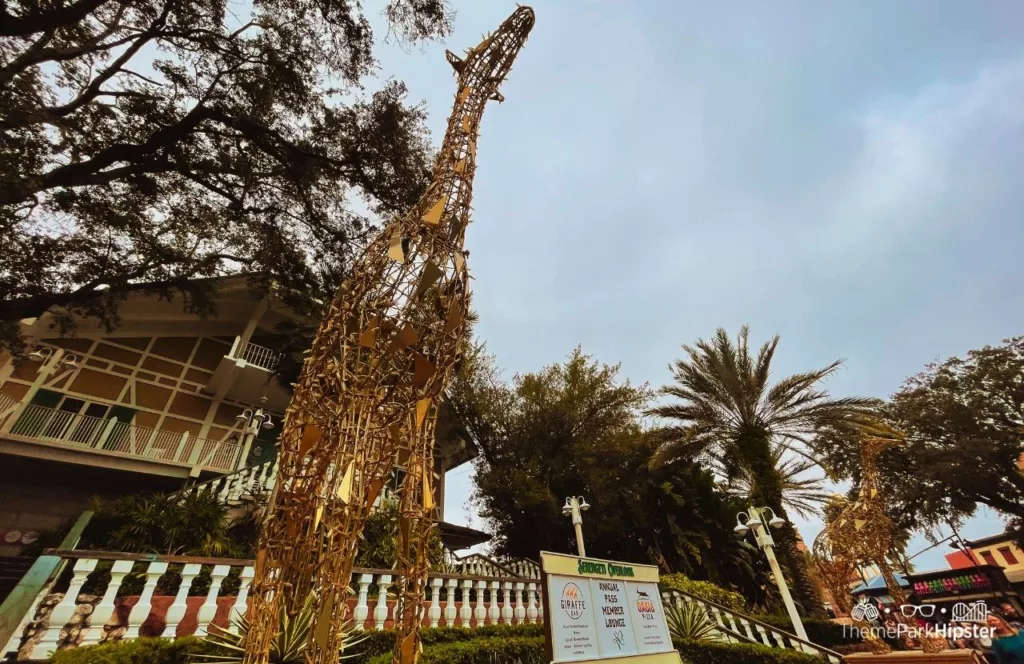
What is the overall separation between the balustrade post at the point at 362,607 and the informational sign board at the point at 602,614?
7.35 ft

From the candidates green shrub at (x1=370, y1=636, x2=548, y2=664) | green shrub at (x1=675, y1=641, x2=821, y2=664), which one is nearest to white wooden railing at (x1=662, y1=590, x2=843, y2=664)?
green shrub at (x1=675, y1=641, x2=821, y2=664)

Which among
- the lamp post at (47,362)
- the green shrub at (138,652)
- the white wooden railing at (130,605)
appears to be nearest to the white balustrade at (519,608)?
the white wooden railing at (130,605)

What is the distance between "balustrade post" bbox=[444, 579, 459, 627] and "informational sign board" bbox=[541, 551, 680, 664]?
260 centimetres

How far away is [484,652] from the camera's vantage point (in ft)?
16.0

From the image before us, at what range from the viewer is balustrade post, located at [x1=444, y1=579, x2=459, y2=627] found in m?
5.86

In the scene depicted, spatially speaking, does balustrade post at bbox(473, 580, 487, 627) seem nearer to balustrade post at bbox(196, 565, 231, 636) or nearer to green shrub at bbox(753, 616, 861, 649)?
balustrade post at bbox(196, 565, 231, 636)

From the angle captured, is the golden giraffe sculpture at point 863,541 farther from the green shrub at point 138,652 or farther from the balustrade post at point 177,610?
the balustrade post at point 177,610

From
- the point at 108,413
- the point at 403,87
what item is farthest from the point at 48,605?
the point at 108,413

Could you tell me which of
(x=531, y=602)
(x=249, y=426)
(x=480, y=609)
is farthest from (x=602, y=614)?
(x=249, y=426)

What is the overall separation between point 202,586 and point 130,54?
22.5ft

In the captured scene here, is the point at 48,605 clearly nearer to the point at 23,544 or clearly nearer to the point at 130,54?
the point at 130,54

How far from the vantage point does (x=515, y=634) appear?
6.19 m

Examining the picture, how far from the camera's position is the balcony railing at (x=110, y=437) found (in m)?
9.32

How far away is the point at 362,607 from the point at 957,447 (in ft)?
63.9
